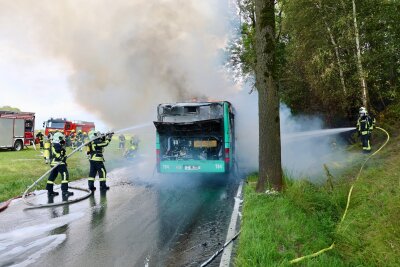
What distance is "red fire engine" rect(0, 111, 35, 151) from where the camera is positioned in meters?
23.6

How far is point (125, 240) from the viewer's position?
16.1 ft

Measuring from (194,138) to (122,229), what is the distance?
4947 mm

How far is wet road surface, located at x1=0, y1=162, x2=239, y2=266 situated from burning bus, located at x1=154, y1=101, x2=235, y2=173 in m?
0.88

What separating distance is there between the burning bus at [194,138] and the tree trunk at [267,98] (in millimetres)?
2282

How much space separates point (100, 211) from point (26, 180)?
16.3 feet

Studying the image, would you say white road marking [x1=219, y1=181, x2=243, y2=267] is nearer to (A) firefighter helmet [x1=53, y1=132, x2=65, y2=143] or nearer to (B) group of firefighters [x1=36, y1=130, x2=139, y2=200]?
(B) group of firefighters [x1=36, y1=130, x2=139, y2=200]

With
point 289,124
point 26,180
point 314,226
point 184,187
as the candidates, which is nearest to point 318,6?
point 289,124

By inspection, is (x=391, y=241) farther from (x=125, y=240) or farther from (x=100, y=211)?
(x=100, y=211)

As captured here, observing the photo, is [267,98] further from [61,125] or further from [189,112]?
[61,125]

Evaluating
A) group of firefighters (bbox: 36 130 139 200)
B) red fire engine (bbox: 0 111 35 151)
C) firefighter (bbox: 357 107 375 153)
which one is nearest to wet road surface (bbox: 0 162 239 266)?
group of firefighters (bbox: 36 130 139 200)

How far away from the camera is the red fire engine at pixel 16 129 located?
77.5 ft

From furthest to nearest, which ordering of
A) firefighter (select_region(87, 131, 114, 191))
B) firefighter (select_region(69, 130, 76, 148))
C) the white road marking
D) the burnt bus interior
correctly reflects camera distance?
firefighter (select_region(69, 130, 76, 148)) → the burnt bus interior → firefighter (select_region(87, 131, 114, 191)) → the white road marking

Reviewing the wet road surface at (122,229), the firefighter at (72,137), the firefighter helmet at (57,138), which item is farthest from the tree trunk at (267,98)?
the firefighter at (72,137)

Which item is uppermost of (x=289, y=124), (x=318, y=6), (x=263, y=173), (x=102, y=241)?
(x=318, y=6)
